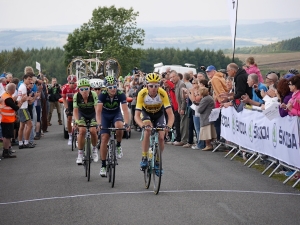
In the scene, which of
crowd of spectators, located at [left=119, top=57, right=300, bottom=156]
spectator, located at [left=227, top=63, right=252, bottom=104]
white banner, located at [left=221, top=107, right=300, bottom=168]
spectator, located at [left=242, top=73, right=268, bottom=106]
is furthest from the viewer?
spectator, located at [left=227, top=63, right=252, bottom=104]

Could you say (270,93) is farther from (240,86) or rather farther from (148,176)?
(148,176)

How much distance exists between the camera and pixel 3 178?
14.9m

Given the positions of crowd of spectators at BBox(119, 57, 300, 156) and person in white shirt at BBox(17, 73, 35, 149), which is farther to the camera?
person in white shirt at BBox(17, 73, 35, 149)

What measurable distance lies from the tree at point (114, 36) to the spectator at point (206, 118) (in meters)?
83.0

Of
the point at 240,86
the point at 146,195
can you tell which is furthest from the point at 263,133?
the point at 146,195

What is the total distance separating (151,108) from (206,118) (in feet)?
21.9

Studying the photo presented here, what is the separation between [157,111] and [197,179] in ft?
5.76

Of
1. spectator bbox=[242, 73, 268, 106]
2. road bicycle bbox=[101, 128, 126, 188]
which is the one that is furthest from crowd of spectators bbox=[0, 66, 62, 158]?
spectator bbox=[242, 73, 268, 106]

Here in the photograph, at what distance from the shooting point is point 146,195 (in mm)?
11883

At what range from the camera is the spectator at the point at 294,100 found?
1275cm

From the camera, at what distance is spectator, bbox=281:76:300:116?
12750 mm

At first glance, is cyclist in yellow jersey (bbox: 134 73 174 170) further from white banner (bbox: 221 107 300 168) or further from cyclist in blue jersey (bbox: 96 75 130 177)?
white banner (bbox: 221 107 300 168)

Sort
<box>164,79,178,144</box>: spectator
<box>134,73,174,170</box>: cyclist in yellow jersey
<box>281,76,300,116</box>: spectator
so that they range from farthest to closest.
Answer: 1. <box>164,79,178,144</box>: spectator
2. <box>281,76,300,116</box>: spectator
3. <box>134,73,174,170</box>: cyclist in yellow jersey

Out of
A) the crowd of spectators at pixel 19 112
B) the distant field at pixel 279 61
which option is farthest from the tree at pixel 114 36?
the crowd of spectators at pixel 19 112
